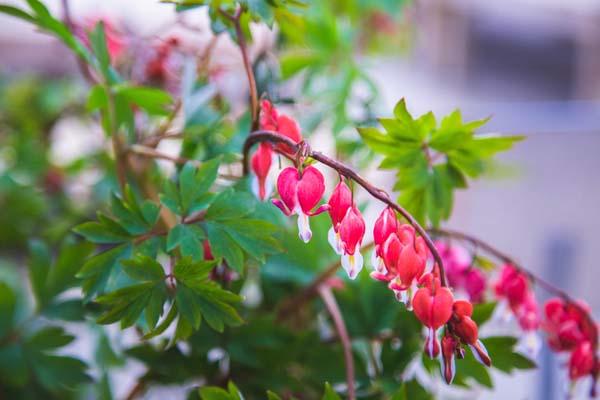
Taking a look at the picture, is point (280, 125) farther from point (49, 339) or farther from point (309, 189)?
point (49, 339)

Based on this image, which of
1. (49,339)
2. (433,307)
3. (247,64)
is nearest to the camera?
(433,307)

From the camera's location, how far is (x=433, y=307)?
40cm

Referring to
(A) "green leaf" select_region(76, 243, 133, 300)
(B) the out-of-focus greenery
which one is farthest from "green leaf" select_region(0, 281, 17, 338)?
(A) "green leaf" select_region(76, 243, 133, 300)

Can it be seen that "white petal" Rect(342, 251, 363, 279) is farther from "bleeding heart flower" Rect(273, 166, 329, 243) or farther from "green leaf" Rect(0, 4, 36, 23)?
"green leaf" Rect(0, 4, 36, 23)

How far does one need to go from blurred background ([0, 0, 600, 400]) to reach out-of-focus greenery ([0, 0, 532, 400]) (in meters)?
0.11

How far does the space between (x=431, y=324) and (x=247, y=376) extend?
0.87 ft

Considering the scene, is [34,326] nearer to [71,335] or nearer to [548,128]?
[71,335]

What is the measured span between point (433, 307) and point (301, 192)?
105 millimetres

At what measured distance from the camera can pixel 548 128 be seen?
248 centimetres

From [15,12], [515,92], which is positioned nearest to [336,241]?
[15,12]

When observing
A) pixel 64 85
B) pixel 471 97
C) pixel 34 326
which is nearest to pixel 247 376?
pixel 34 326

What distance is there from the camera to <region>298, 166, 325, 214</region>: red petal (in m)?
0.41

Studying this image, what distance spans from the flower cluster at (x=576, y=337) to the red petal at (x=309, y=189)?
0.84 feet

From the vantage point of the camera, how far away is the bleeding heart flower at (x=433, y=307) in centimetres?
39
